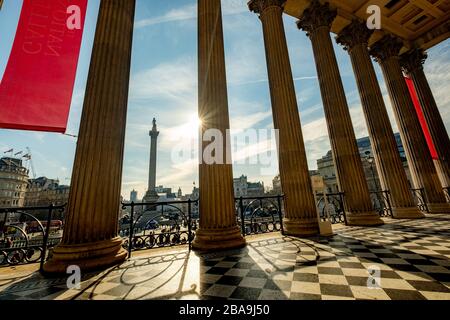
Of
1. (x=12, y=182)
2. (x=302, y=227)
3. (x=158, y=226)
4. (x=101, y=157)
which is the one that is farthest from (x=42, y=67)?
(x=12, y=182)

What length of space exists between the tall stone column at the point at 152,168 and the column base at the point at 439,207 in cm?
3477

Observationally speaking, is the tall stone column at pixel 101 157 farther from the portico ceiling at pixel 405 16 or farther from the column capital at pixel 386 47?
the column capital at pixel 386 47

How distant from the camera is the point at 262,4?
817 cm

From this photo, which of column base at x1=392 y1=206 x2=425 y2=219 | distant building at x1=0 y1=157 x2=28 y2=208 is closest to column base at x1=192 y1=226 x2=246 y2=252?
column base at x1=392 y1=206 x2=425 y2=219

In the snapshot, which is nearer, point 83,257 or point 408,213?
point 83,257

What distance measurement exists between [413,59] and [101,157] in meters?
19.2

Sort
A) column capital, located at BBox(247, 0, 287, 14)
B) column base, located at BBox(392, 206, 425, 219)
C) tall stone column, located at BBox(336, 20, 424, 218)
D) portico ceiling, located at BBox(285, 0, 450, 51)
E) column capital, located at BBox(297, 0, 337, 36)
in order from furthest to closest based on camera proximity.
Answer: portico ceiling, located at BBox(285, 0, 450, 51), column capital, located at BBox(297, 0, 337, 36), tall stone column, located at BBox(336, 20, 424, 218), column base, located at BBox(392, 206, 425, 219), column capital, located at BBox(247, 0, 287, 14)

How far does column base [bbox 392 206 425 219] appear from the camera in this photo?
8.47 meters

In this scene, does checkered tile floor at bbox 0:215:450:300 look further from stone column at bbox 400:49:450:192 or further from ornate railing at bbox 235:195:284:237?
stone column at bbox 400:49:450:192

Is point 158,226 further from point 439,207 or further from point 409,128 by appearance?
point 409,128

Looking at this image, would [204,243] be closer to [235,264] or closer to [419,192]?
[235,264]

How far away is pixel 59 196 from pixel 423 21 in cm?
8072

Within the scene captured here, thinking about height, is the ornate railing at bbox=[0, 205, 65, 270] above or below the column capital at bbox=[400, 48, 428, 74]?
below

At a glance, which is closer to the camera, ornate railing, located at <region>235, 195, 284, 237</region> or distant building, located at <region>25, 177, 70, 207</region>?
ornate railing, located at <region>235, 195, 284, 237</region>
